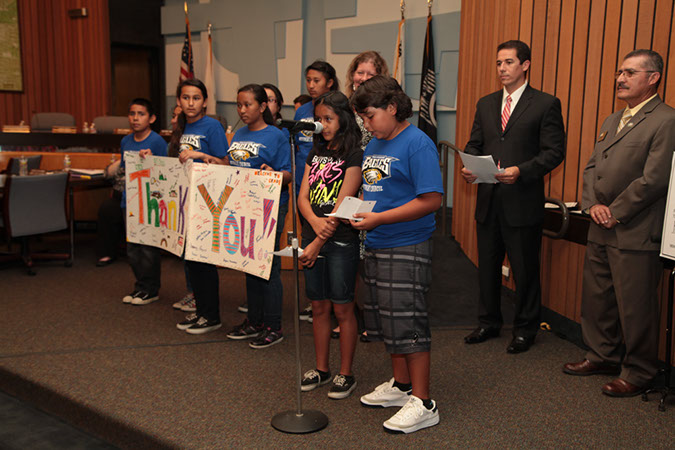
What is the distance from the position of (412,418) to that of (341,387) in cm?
45

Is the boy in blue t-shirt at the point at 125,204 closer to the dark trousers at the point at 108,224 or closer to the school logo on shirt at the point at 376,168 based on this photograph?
the dark trousers at the point at 108,224

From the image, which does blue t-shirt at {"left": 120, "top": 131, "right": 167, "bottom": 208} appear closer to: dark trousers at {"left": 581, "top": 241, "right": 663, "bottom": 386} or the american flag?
dark trousers at {"left": 581, "top": 241, "right": 663, "bottom": 386}

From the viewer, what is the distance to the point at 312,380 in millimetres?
2740

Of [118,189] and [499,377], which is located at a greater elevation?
[118,189]

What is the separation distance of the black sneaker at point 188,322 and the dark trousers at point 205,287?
5 cm

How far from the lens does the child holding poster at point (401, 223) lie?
2.21 m

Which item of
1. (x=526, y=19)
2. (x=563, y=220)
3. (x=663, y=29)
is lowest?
(x=563, y=220)

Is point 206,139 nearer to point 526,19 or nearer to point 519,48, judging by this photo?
point 519,48

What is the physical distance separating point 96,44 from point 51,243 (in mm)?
4732

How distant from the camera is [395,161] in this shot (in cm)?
224

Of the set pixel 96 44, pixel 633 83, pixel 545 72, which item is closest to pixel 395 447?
pixel 633 83

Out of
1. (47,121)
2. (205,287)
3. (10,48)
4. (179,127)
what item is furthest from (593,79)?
(10,48)

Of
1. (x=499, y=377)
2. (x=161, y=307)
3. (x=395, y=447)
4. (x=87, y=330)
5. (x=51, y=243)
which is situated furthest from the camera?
(x=51, y=243)

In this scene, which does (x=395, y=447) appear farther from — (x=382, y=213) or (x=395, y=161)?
(x=395, y=161)
